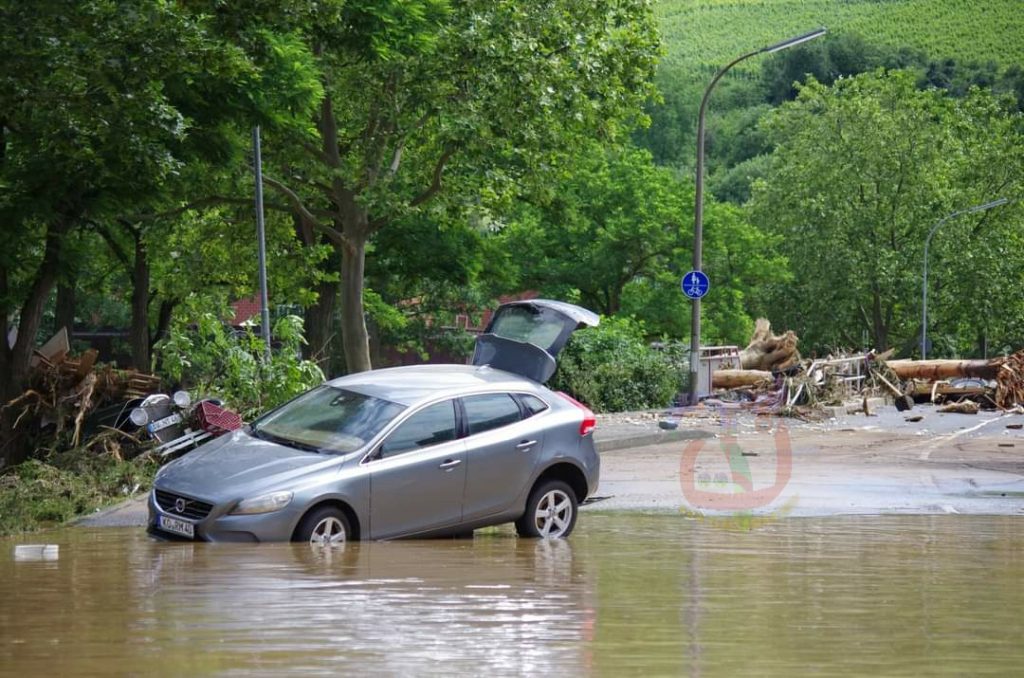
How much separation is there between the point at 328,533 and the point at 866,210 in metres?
Result: 56.5

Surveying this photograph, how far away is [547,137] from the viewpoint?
2905 cm

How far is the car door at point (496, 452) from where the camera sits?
1177 centimetres

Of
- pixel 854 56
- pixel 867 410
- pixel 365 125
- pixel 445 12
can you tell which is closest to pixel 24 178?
pixel 445 12

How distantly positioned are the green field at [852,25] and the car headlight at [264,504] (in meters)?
137

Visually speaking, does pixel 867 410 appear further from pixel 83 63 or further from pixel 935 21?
pixel 935 21

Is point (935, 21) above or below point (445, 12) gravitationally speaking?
above

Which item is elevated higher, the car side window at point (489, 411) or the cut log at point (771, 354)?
the cut log at point (771, 354)

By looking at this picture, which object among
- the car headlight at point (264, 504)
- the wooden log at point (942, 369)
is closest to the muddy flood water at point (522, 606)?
the car headlight at point (264, 504)

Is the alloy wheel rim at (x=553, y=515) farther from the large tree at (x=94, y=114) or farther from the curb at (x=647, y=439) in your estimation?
the curb at (x=647, y=439)

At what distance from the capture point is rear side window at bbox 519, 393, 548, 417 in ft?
40.6

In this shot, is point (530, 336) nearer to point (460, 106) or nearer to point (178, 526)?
point (178, 526)

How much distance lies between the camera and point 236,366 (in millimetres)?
18078

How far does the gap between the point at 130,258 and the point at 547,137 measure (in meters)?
12.8

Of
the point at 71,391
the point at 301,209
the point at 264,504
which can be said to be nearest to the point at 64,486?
the point at 71,391
